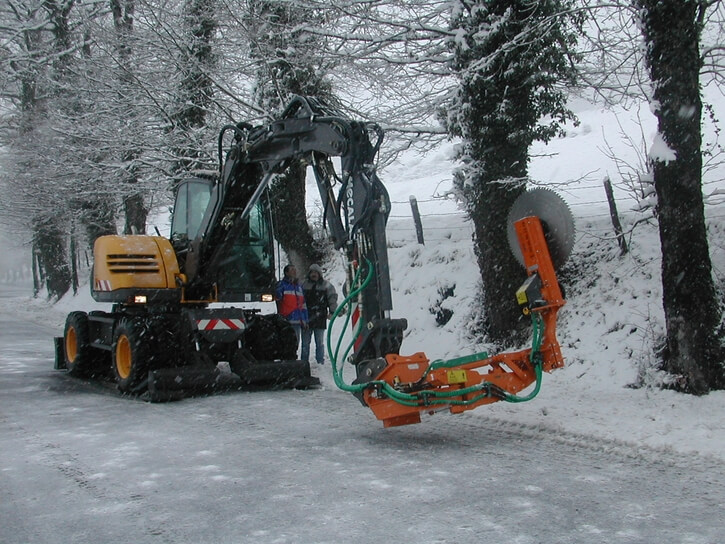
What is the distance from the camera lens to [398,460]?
5.96 metres

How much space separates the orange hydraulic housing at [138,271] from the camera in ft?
32.6

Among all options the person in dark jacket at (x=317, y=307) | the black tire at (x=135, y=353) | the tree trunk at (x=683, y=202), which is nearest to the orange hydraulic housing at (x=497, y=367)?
the tree trunk at (x=683, y=202)

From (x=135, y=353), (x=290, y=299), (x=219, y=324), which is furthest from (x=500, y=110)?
(x=135, y=353)

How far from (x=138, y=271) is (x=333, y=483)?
567 cm

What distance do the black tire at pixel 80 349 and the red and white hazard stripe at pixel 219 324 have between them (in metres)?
3.02

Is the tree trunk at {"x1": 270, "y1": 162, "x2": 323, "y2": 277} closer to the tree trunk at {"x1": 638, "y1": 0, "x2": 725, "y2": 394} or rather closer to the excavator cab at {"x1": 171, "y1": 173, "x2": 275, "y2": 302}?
the excavator cab at {"x1": 171, "y1": 173, "x2": 275, "y2": 302}

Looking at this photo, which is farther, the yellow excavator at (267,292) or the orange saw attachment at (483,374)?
the yellow excavator at (267,292)

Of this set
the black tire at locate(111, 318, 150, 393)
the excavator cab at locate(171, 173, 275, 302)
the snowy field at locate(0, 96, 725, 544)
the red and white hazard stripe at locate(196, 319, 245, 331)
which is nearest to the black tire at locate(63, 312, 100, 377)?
the snowy field at locate(0, 96, 725, 544)

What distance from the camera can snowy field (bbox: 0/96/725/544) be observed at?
450 cm

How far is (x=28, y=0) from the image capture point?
2817 cm

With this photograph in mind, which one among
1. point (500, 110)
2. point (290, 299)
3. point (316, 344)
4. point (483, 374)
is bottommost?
point (316, 344)

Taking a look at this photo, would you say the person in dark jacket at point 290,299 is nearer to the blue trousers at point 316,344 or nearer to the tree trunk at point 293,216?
the blue trousers at point 316,344

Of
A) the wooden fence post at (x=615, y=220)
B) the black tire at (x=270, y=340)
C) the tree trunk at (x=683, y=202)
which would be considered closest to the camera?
the tree trunk at (x=683, y=202)

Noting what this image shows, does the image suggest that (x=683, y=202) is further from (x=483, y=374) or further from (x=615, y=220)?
(x=615, y=220)
